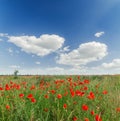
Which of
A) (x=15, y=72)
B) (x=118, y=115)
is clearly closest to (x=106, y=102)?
(x=118, y=115)

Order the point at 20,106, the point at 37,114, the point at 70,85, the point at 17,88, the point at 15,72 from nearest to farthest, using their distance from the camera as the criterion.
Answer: the point at 20,106
the point at 37,114
the point at 17,88
the point at 70,85
the point at 15,72

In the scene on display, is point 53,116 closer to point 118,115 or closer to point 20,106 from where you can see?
point 20,106

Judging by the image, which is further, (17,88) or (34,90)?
(34,90)

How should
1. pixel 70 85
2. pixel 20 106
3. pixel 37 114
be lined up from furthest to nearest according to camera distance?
1. pixel 70 85
2. pixel 37 114
3. pixel 20 106

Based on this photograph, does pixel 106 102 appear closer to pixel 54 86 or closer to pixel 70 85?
pixel 70 85

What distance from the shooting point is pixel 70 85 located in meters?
6.89

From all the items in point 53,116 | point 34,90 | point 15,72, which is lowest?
point 53,116

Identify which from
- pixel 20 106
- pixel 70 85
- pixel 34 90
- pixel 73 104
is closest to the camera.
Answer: pixel 20 106

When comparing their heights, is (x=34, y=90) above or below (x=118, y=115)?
above

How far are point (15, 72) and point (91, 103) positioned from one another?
12.0m

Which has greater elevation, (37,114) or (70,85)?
(70,85)

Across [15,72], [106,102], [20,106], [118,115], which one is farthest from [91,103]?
[15,72]

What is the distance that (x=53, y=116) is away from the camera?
16.0ft

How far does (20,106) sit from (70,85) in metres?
2.69
